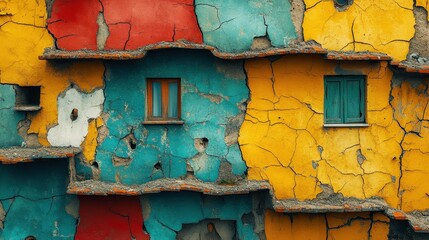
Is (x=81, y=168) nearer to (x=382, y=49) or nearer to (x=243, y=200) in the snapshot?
(x=243, y=200)

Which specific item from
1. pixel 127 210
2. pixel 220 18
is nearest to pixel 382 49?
pixel 220 18

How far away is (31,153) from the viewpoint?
9664 mm

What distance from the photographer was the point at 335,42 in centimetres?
1032

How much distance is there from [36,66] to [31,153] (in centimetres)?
154

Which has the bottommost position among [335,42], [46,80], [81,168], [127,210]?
[127,210]

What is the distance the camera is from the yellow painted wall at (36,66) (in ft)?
33.4

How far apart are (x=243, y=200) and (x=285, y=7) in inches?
132

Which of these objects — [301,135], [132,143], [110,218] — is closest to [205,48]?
[132,143]

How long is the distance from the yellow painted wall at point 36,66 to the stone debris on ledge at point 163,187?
1.15m

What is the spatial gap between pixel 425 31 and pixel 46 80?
6.51 metres

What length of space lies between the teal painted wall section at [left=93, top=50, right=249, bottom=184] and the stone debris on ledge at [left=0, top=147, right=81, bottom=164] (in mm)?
603

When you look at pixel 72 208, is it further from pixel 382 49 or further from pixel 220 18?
pixel 382 49

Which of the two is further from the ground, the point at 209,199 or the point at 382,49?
the point at 382,49

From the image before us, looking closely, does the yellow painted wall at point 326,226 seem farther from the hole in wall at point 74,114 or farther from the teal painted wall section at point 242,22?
the hole in wall at point 74,114
